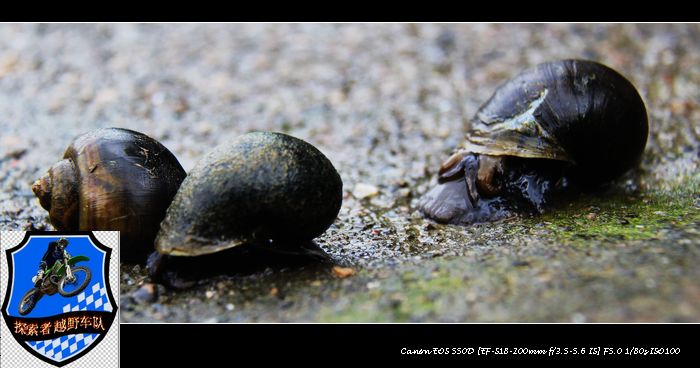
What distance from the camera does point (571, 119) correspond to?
425 cm

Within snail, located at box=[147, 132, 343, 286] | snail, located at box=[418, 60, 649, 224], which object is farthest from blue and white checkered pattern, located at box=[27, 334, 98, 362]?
snail, located at box=[418, 60, 649, 224]

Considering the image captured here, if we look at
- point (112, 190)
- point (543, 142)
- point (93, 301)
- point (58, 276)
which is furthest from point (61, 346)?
point (543, 142)

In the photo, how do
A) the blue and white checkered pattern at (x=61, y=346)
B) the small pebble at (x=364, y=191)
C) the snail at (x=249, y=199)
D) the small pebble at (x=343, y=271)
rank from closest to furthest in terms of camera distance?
the blue and white checkered pattern at (x=61, y=346)
the snail at (x=249, y=199)
the small pebble at (x=343, y=271)
the small pebble at (x=364, y=191)

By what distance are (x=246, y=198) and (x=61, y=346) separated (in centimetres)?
111

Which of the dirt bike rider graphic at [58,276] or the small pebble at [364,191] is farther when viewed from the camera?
the small pebble at [364,191]

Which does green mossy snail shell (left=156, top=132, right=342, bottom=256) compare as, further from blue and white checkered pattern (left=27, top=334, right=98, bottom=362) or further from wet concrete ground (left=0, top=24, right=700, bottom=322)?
blue and white checkered pattern (left=27, top=334, right=98, bottom=362)

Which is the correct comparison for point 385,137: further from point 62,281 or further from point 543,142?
point 62,281

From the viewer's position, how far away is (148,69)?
736cm

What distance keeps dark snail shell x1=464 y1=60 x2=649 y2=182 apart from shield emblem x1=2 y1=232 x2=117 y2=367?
2501 mm

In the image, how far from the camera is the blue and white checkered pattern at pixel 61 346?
3186mm

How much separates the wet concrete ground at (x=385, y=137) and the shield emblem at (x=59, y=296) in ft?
0.80

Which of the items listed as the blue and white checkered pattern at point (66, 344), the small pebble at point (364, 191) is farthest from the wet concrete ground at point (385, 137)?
the blue and white checkered pattern at point (66, 344)

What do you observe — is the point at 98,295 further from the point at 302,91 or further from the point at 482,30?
the point at 482,30

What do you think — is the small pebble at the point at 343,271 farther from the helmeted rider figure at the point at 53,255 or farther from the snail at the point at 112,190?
the helmeted rider figure at the point at 53,255
